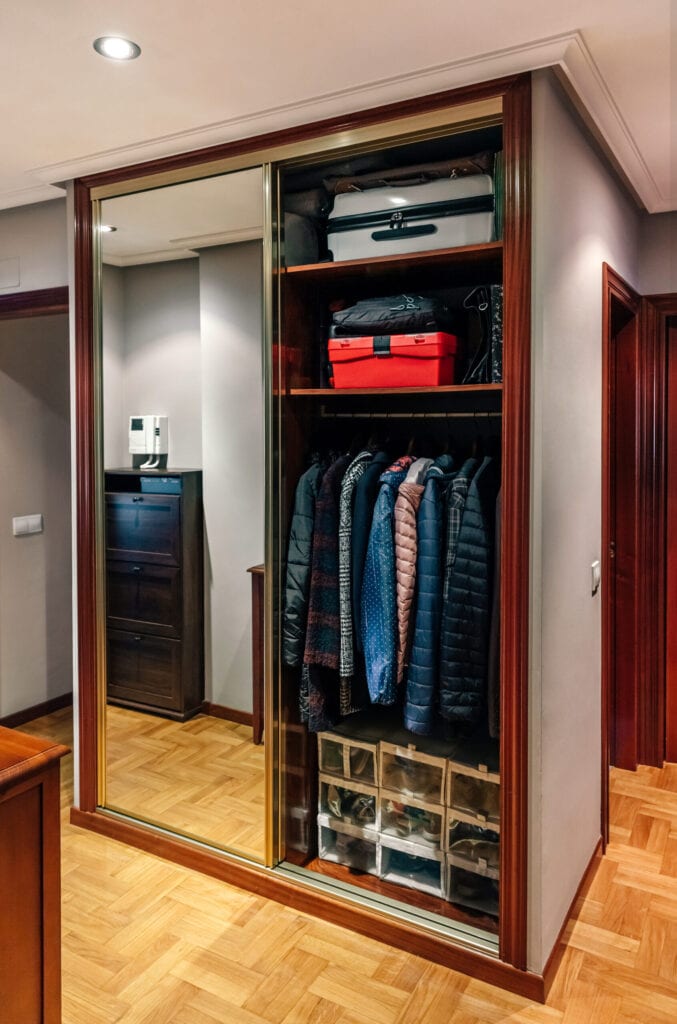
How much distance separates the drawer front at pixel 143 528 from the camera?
269cm

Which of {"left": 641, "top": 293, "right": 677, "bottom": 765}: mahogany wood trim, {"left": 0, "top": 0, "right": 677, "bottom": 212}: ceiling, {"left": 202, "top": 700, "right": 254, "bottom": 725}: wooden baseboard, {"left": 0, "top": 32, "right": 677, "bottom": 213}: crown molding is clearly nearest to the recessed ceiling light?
{"left": 0, "top": 0, "right": 677, "bottom": 212}: ceiling

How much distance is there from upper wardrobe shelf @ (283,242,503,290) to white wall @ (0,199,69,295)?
46.3 inches

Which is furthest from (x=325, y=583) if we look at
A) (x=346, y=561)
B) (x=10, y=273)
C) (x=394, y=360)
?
(x=10, y=273)

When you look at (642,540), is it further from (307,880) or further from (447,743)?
(307,880)

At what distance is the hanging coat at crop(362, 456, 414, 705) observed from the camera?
225 cm

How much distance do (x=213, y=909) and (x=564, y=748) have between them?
1.22m

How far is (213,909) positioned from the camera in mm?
2434

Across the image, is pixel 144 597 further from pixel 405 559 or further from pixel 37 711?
pixel 37 711

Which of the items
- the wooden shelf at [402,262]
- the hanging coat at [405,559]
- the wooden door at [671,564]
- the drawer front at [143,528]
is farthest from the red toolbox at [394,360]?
the wooden door at [671,564]

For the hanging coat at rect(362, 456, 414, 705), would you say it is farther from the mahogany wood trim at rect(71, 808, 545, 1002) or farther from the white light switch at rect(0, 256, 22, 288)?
the white light switch at rect(0, 256, 22, 288)

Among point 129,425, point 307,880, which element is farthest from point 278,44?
point 307,880

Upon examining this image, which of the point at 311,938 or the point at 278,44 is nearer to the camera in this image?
the point at 278,44

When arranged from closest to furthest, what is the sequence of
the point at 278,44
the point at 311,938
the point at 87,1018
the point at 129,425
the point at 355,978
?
the point at 278,44 < the point at 87,1018 < the point at 355,978 < the point at 311,938 < the point at 129,425

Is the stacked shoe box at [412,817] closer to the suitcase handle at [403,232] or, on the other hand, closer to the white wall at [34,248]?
the suitcase handle at [403,232]
